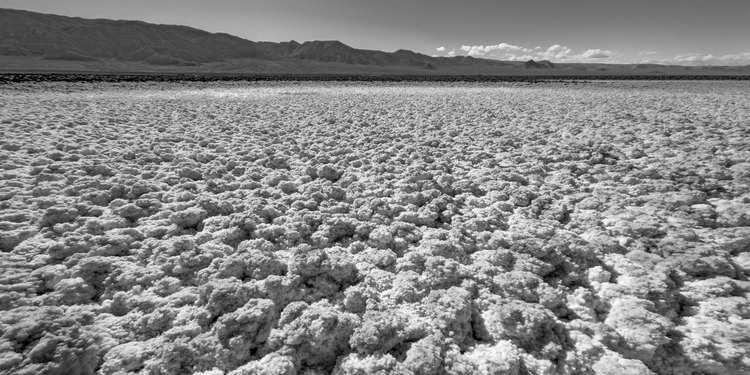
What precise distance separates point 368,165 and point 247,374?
3701 mm

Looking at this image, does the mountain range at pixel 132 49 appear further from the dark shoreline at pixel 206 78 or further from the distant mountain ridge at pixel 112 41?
the dark shoreline at pixel 206 78

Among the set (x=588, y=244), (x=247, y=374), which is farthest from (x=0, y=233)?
(x=588, y=244)

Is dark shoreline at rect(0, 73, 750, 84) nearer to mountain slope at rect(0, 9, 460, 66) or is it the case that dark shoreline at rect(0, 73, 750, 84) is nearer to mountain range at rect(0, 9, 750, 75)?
mountain range at rect(0, 9, 750, 75)

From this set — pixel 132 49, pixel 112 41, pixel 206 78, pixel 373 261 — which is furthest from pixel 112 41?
pixel 373 261

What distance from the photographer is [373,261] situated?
2750 mm

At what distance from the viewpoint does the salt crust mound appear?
1.86 metres

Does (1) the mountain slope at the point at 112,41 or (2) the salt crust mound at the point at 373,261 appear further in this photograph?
(1) the mountain slope at the point at 112,41

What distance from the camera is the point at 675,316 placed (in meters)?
2.10

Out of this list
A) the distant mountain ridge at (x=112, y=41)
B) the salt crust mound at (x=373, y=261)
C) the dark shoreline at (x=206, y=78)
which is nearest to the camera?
the salt crust mound at (x=373, y=261)

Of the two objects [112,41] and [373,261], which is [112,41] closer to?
[112,41]

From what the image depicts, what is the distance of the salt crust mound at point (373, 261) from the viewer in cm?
186

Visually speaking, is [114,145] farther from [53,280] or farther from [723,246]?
[723,246]

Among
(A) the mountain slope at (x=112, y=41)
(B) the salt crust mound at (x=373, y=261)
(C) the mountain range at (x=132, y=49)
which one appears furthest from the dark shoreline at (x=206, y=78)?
(A) the mountain slope at (x=112, y=41)

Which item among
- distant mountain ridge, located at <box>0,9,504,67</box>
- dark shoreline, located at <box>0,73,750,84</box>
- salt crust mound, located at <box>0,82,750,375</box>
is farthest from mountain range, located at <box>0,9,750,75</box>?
salt crust mound, located at <box>0,82,750,375</box>
